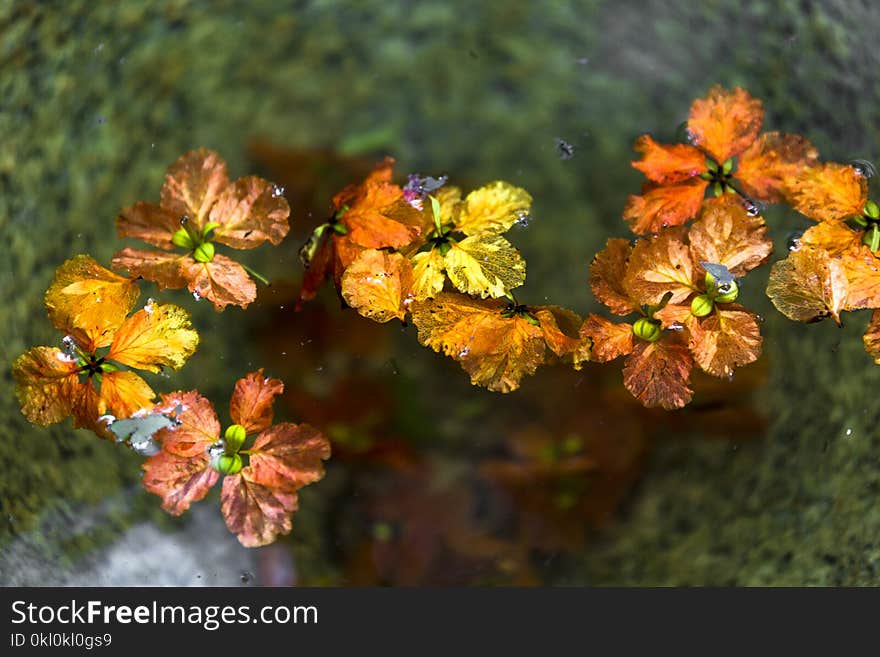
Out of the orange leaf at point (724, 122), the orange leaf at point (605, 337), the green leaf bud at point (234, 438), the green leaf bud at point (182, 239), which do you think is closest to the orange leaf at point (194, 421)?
the green leaf bud at point (234, 438)

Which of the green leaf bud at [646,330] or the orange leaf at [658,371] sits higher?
the green leaf bud at [646,330]

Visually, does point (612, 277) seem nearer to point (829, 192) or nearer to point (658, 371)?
point (658, 371)

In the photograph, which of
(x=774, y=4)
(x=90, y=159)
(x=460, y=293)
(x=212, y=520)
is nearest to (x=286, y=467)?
(x=212, y=520)

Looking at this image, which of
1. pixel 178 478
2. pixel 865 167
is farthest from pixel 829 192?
pixel 178 478

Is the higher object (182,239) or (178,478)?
(182,239)

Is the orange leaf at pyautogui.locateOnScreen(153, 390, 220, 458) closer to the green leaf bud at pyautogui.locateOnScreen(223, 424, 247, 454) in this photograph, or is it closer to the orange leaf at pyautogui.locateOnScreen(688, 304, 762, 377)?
the green leaf bud at pyautogui.locateOnScreen(223, 424, 247, 454)

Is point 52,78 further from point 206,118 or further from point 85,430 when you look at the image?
point 85,430

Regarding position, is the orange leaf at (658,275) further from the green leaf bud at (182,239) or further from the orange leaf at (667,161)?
the green leaf bud at (182,239)
